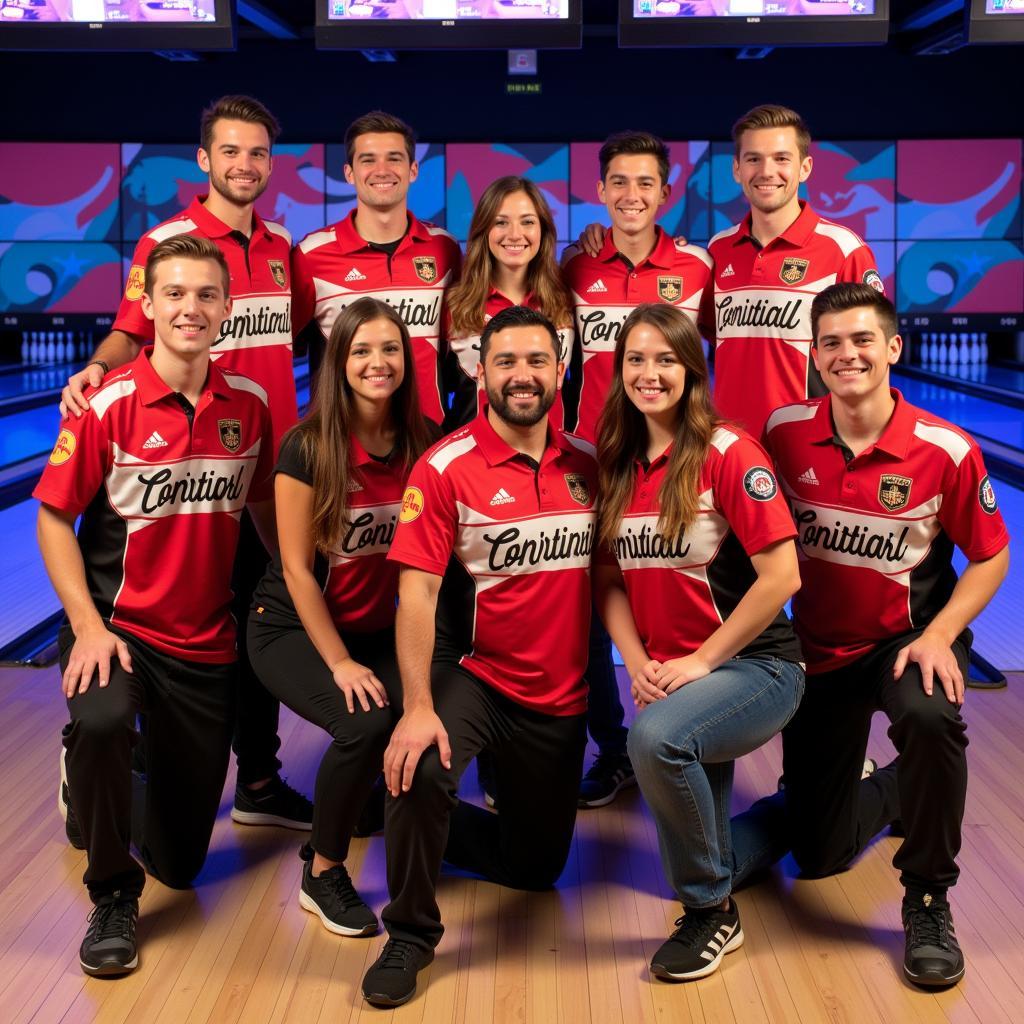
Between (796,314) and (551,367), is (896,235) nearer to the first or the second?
(796,314)

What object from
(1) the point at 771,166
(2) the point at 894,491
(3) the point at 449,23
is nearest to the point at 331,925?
(2) the point at 894,491

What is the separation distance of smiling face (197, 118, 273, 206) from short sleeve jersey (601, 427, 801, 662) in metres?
1.09

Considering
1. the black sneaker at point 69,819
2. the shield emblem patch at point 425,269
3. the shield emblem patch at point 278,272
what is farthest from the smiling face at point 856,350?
the black sneaker at point 69,819

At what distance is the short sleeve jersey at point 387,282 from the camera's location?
2672 millimetres

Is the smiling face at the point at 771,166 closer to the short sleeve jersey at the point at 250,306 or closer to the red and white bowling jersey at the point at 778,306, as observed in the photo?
the red and white bowling jersey at the point at 778,306

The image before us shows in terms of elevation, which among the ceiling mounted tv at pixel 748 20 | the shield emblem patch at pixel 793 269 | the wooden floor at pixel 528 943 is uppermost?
the ceiling mounted tv at pixel 748 20

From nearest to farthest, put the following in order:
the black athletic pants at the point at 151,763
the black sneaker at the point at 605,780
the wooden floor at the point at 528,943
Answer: the wooden floor at the point at 528,943 → the black athletic pants at the point at 151,763 → the black sneaker at the point at 605,780

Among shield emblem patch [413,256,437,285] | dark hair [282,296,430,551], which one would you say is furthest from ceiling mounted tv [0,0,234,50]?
dark hair [282,296,430,551]

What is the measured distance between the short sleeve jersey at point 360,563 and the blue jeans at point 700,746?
1.83 ft

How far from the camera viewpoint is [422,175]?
811 cm

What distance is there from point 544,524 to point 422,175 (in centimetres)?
639

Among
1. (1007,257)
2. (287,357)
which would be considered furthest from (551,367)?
(1007,257)

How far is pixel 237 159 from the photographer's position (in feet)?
8.53

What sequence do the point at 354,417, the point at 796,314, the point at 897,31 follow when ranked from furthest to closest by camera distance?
the point at 897,31, the point at 796,314, the point at 354,417
